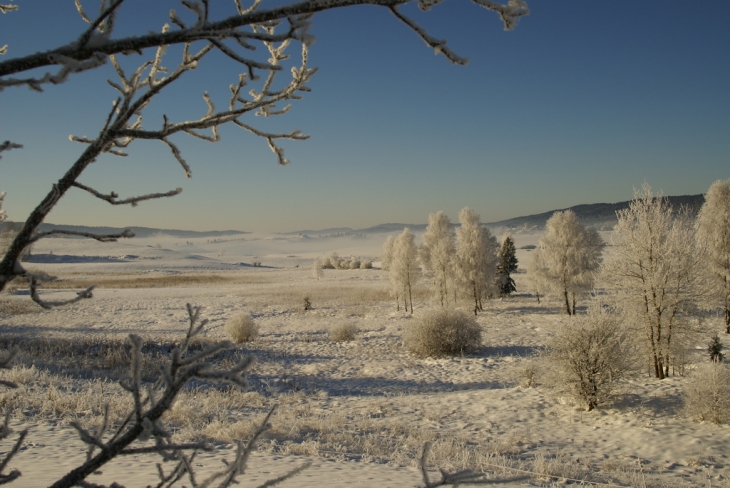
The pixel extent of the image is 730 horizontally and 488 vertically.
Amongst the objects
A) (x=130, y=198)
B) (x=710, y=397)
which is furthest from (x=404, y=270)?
(x=130, y=198)

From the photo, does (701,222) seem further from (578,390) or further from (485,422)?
(485,422)

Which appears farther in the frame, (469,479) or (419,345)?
(419,345)

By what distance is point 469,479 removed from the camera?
4.59ft

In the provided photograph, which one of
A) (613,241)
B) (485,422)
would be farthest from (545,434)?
(613,241)

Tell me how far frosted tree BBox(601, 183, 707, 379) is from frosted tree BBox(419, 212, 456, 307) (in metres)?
15.6

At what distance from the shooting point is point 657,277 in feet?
43.9

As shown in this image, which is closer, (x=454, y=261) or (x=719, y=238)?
(x=719, y=238)

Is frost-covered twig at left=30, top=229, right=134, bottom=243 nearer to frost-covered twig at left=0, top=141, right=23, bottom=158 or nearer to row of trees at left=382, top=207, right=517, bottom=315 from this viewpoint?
frost-covered twig at left=0, top=141, right=23, bottom=158

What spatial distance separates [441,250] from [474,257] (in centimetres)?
228

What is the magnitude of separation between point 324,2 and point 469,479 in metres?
1.55

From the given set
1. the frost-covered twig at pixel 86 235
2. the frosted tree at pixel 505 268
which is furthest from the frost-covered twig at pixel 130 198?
the frosted tree at pixel 505 268

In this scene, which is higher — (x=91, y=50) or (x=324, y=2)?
(x=324, y=2)

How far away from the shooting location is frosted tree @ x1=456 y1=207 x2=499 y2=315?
29094 mm

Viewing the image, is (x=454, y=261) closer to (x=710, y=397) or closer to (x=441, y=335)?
(x=441, y=335)
